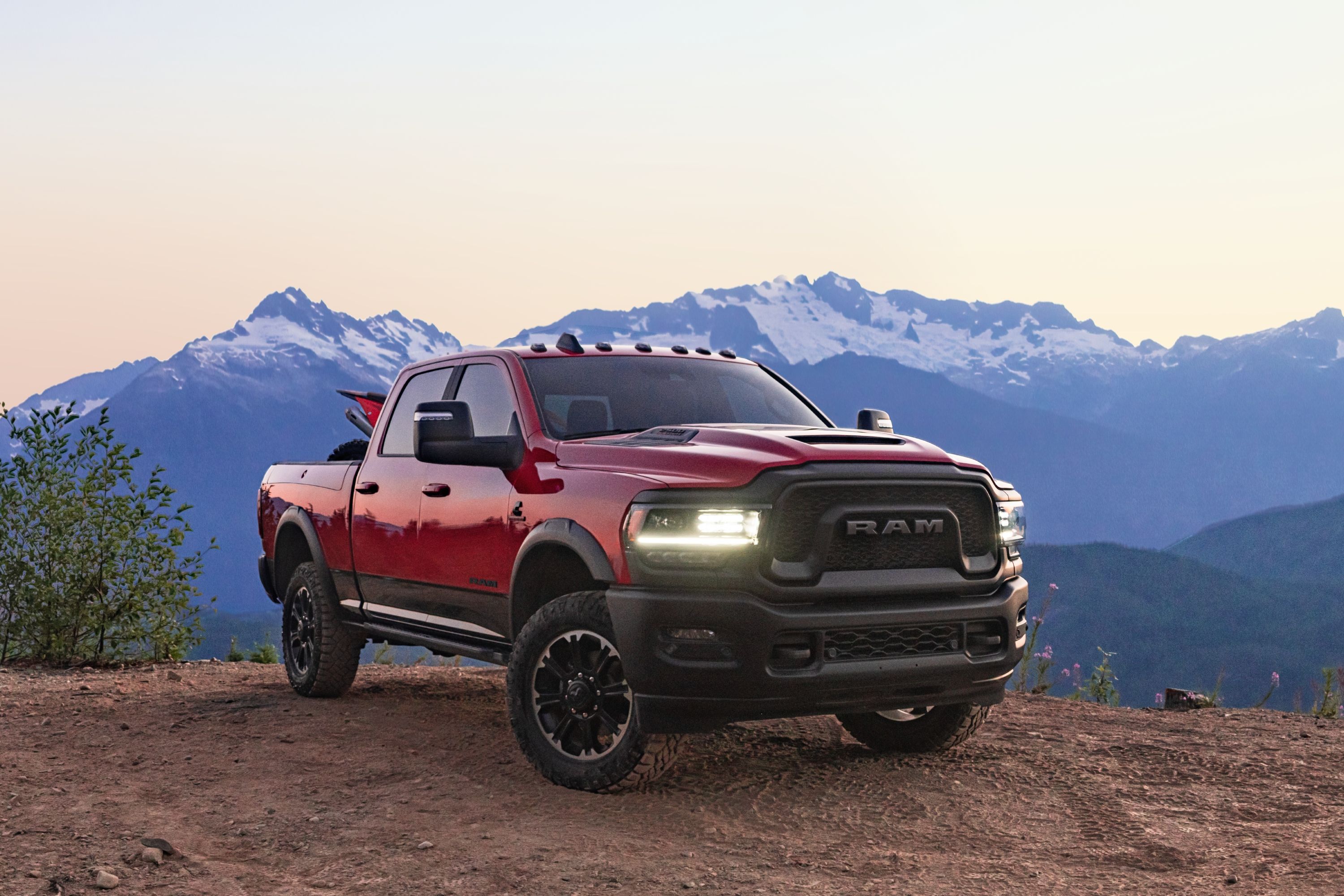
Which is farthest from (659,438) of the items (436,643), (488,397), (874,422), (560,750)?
(436,643)

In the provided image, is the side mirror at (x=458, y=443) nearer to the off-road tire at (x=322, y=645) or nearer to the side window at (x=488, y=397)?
the side window at (x=488, y=397)

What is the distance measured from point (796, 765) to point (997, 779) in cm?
94

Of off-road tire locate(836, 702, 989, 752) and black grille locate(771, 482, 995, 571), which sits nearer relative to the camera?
black grille locate(771, 482, 995, 571)

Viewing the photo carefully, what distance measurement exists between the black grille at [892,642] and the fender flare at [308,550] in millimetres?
3853

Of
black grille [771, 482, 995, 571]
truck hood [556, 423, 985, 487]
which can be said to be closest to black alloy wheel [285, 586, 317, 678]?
truck hood [556, 423, 985, 487]

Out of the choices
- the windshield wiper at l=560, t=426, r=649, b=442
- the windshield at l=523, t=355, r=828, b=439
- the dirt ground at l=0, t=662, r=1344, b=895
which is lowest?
the dirt ground at l=0, t=662, r=1344, b=895

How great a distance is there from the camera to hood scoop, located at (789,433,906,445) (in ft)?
16.4

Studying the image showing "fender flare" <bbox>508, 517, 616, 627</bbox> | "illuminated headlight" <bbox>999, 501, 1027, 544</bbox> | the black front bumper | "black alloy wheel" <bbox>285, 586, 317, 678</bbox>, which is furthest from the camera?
"black alloy wheel" <bbox>285, 586, 317, 678</bbox>

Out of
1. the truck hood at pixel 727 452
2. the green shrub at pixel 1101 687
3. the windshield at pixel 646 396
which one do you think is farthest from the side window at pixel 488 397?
the green shrub at pixel 1101 687

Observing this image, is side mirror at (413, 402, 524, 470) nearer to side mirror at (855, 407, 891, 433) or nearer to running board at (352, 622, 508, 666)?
running board at (352, 622, 508, 666)

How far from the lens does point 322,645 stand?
7383 millimetres

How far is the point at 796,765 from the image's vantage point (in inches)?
224

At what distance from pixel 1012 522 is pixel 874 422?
1277 millimetres

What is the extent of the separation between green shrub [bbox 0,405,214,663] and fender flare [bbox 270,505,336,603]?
5.75 ft
